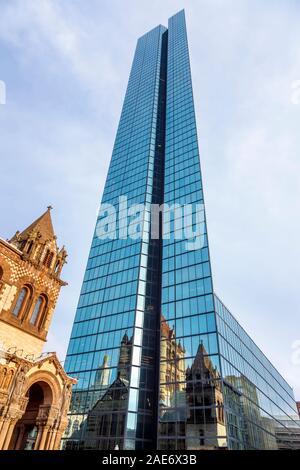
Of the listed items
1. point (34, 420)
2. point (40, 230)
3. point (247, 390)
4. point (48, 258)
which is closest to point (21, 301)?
point (48, 258)

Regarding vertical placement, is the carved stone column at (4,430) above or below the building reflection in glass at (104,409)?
below

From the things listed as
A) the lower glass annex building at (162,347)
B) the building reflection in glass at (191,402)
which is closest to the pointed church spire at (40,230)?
the lower glass annex building at (162,347)

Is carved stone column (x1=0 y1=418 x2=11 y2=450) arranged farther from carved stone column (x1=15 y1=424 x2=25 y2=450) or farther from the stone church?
carved stone column (x1=15 y1=424 x2=25 y2=450)

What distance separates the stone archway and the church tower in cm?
309

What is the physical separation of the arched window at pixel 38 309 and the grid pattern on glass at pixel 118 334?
76.3ft

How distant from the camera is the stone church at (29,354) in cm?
1942

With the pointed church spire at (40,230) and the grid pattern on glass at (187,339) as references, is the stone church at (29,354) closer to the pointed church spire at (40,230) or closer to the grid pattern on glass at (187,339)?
the pointed church spire at (40,230)

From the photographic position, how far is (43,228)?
28734 millimetres

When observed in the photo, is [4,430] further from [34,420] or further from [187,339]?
[187,339]

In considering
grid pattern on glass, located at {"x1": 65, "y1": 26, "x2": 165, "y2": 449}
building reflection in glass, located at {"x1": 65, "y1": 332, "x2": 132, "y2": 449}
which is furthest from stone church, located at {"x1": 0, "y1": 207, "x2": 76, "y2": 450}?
grid pattern on glass, located at {"x1": 65, "y1": 26, "x2": 165, "y2": 449}

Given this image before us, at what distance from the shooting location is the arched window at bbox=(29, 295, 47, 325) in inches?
980

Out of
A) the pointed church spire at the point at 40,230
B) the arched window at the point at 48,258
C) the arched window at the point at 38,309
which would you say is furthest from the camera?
the arched window at the point at 48,258
